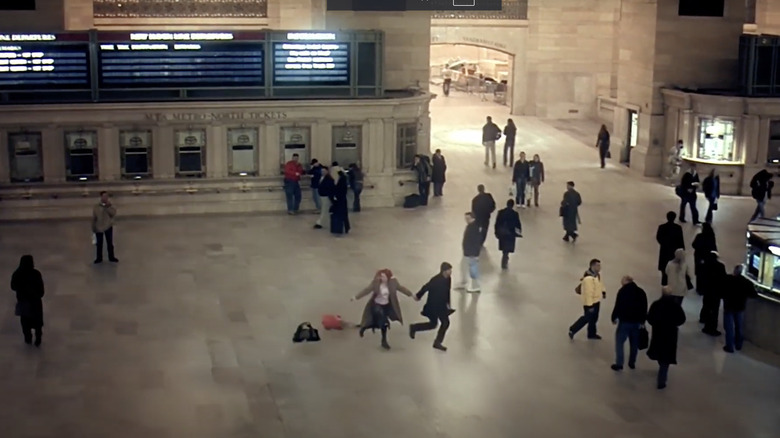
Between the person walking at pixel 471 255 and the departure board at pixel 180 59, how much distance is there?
8.39 meters

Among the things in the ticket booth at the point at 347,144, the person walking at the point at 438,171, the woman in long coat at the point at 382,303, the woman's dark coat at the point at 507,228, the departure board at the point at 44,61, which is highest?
the departure board at the point at 44,61

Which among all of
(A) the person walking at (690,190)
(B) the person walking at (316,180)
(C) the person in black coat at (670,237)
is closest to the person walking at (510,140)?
(A) the person walking at (690,190)

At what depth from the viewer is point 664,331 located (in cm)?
1545

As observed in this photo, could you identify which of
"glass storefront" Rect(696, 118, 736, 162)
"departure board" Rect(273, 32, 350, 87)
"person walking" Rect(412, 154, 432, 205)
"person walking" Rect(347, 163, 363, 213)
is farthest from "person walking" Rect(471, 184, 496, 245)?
"glass storefront" Rect(696, 118, 736, 162)

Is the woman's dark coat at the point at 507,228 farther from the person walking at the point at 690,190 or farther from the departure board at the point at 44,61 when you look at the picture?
the departure board at the point at 44,61

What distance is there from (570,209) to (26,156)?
11376 millimetres

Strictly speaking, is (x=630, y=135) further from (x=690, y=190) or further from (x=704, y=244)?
(x=704, y=244)

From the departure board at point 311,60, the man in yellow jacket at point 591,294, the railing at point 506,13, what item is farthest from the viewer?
the railing at point 506,13

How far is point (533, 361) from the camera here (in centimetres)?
1664

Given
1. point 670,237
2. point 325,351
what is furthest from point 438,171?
point 325,351

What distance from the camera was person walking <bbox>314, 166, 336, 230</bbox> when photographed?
2452cm

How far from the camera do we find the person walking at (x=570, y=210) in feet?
77.6

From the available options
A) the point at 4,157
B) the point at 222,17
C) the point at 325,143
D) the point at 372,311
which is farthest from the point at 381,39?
the point at 222,17

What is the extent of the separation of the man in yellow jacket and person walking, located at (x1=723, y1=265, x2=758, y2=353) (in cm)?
174
